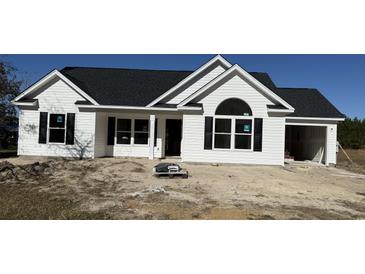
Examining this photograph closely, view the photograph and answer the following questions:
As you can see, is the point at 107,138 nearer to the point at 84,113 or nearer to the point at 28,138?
the point at 84,113

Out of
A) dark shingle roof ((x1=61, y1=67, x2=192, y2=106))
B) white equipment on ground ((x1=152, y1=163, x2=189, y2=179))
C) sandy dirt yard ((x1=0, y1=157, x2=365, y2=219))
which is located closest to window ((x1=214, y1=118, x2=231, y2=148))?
sandy dirt yard ((x1=0, y1=157, x2=365, y2=219))

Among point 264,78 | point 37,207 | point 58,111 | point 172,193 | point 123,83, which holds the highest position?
point 264,78

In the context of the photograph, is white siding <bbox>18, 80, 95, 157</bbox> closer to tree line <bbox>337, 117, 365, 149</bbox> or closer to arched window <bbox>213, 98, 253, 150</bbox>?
arched window <bbox>213, 98, 253, 150</bbox>

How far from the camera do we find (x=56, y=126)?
16094 millimetres

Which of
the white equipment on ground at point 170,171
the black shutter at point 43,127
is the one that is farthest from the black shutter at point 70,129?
the white equipment on ground at point 170,171

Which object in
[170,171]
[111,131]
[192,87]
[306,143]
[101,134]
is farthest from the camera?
[306,143]

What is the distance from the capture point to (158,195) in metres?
8.77

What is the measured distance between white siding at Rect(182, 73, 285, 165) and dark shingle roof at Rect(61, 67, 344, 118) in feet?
8.89

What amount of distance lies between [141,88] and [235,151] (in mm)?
7309

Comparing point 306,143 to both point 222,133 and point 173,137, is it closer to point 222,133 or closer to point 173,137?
point 222,133

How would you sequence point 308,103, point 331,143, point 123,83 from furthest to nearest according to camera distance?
point 308,103
point 123,83
point 331,143

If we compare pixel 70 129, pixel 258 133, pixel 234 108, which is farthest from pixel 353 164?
pixel 70 129

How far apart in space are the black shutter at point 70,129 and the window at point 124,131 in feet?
8.31

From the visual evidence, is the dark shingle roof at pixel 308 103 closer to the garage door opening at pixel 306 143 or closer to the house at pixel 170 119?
the house at pixel 170 119
